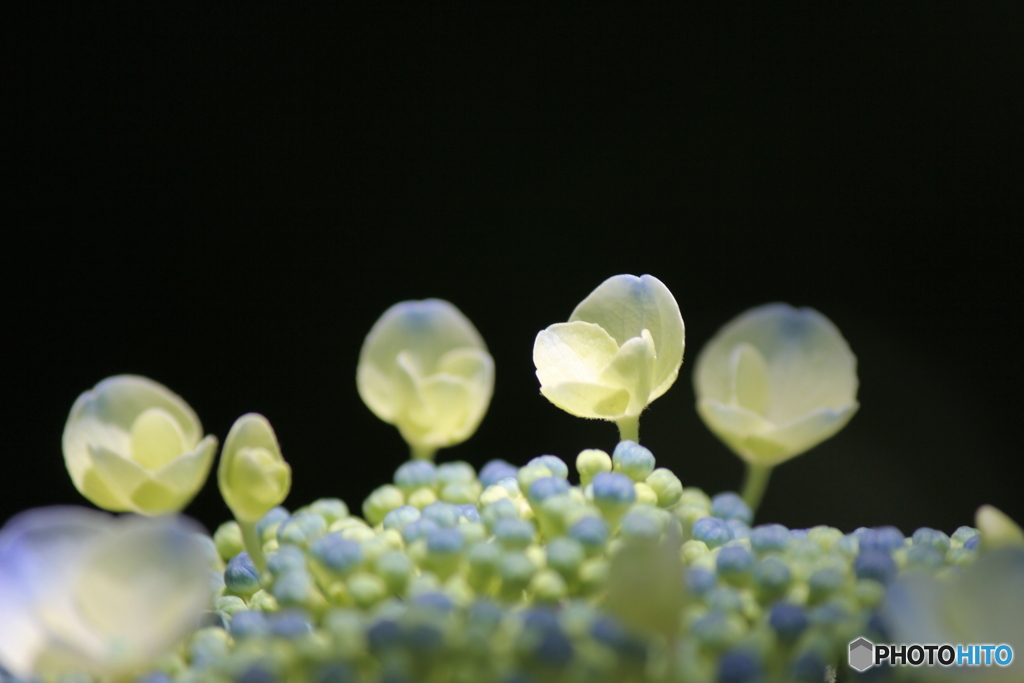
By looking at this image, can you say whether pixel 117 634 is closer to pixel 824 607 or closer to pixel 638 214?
pixel 824 607

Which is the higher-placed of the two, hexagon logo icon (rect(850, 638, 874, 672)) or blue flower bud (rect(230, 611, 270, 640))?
hexagon logo icon (rect(850, 638, 874, 672))

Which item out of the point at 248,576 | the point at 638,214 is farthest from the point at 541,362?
the point at 638,214

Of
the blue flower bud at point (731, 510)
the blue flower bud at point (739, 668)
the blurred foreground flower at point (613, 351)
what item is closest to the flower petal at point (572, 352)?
the blurred foreground flower at point (613, 351)

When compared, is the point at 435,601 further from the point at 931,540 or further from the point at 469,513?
the point at 931,540

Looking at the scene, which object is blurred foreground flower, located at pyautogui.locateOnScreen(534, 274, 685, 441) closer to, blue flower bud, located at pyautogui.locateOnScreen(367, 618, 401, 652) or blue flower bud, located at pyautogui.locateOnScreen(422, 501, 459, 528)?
blue flower bud, located at pyautogui.locateOnScreen(422, 501, 459, 528)

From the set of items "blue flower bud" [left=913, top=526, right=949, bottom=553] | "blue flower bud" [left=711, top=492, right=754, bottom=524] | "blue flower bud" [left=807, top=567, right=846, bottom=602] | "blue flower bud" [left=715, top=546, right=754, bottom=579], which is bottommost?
"blue flower bud" [left=807, top=567, right=846, bottom=602]

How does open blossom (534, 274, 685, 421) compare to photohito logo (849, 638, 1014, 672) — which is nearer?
photohito logo (849, 638, 1014, 672)

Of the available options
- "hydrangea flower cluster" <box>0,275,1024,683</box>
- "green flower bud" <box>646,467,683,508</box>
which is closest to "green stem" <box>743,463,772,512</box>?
"hydrangea flower cluster" <box>0,275,1024,683</box>
